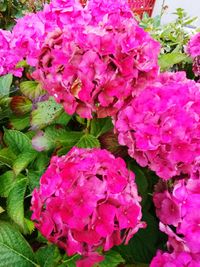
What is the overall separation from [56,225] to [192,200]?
22 cm

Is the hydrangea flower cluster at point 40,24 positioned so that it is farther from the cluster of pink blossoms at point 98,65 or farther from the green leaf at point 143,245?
the green leaf at point 143,245

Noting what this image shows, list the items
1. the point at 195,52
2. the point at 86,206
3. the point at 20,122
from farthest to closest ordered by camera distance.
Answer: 1. the point at 195,52
2. the point at 20,122
3. the point at 86,206

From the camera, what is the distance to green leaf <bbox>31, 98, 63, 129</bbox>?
0.90m

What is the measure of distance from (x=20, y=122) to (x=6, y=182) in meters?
0.16

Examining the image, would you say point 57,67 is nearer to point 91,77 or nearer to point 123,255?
point 91,77

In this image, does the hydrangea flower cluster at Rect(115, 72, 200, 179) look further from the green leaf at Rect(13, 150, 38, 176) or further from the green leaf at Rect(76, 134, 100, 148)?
the green leaf at Rect(13, 150, 38, 176)

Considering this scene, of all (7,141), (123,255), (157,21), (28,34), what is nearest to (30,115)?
(7,141)

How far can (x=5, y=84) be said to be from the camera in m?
1.10

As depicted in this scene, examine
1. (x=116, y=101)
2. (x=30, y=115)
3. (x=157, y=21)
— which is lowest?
(x=157, y=21)

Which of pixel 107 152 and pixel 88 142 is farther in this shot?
pixel 88 142

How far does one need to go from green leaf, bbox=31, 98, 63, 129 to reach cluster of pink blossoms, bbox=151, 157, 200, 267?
27 cm

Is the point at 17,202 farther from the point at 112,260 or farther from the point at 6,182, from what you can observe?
the point at 112,260

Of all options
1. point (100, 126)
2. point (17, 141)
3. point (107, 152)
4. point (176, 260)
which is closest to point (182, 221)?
point (176, 260)

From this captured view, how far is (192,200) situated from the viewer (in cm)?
73
